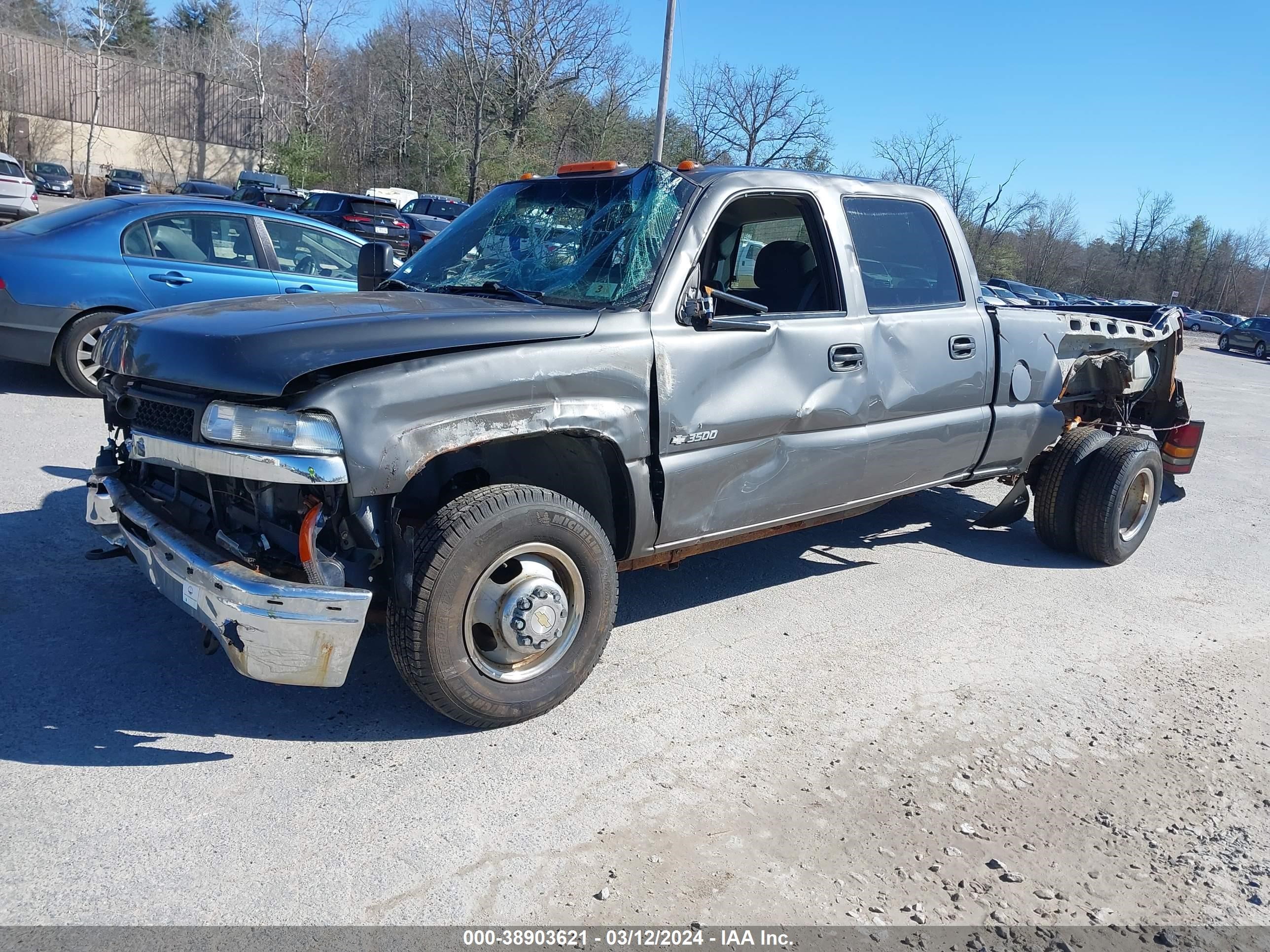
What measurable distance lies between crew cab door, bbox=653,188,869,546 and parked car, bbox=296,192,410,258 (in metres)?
17.4

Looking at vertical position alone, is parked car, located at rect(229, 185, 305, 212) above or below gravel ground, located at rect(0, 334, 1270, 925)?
above

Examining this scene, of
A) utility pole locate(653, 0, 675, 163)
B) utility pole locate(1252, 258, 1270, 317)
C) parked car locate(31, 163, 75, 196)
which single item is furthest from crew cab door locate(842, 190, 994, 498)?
utility pole locate(1252, 258, 1270, 317)

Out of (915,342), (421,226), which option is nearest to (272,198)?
(421,226)

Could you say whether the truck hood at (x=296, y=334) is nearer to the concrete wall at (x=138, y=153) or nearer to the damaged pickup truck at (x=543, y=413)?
the damaged pickup truck at (x=543, y=413)

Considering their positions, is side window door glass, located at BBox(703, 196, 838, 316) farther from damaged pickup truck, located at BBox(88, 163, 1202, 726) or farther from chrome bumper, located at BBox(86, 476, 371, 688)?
chrome bumper, located at BBox(86, 476, 371, 688)

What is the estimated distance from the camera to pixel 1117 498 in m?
5.68

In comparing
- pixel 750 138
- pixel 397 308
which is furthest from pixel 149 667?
pixel 750 138

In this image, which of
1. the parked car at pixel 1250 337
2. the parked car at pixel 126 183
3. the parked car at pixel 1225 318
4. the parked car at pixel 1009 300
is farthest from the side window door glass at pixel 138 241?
the parked car at pixel 1225 318

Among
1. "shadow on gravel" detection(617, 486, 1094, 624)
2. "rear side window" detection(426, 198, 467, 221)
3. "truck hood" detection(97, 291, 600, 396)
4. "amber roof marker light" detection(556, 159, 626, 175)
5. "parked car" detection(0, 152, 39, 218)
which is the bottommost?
"shadow on gravel" detection(617, 486, 1094, 624)

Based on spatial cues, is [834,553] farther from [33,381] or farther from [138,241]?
[33,381]

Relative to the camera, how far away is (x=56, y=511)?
5094 millimetres

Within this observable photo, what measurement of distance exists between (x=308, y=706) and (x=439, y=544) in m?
0.96

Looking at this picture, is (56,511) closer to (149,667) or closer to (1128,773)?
(149,667)

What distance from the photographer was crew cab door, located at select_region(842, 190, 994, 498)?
4504 millimetres
